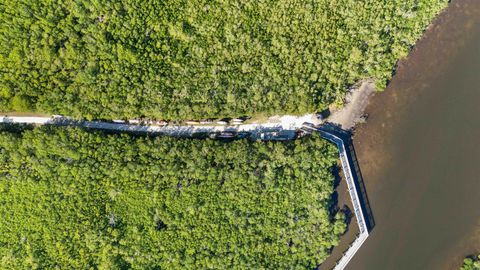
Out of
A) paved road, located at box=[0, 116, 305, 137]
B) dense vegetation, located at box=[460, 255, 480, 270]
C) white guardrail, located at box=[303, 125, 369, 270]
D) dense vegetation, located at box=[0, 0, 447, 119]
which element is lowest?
dense vegetation, located at box=[460, 255, 480, 270]

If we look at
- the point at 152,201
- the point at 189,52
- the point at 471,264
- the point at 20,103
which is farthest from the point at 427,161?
the point at 20,103

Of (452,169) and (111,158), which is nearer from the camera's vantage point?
(111,158)

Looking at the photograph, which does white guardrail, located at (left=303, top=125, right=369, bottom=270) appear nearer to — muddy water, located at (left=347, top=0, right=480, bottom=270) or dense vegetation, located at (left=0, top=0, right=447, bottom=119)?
muddy water, located at (left=347, top=0, right=480, bottom=270)

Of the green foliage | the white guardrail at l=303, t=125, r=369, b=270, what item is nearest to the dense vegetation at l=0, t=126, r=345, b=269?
the white guardrail at l=303, t=125, r=369, b=270

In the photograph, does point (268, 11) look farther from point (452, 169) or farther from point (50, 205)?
point (50, 205)

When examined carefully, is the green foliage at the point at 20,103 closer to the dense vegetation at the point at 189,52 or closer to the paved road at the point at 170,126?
the dense vegetation at the point at 189,52

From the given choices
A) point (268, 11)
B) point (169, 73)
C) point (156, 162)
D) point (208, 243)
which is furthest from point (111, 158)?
point (268, 11)

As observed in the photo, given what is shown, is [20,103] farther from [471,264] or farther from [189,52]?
[471,264]
